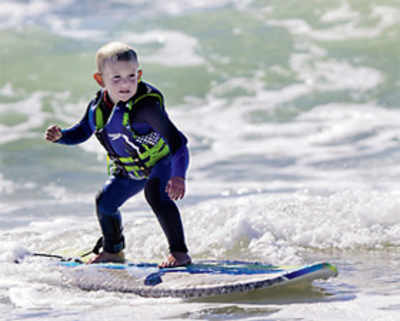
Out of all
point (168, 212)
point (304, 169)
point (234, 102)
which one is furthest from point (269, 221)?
point (234, 102)

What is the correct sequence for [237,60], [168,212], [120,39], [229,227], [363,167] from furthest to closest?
[120,39] < [237,60] < [363,167] < [229,227] < [168,212]

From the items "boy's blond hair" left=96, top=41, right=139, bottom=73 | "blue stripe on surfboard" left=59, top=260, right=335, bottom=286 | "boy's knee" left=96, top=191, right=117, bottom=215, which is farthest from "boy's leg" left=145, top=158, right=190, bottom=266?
"boy's blond hair" left=96, top=41, right=139, bottom=73

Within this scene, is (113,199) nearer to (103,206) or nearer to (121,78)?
(103,206)

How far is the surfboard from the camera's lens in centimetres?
383

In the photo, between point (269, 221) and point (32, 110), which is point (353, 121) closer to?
point (32, 110)

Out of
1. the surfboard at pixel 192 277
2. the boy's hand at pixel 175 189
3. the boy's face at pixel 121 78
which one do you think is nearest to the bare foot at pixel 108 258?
the surfboard at pixel 192 277

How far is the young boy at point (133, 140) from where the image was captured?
404 centimetres

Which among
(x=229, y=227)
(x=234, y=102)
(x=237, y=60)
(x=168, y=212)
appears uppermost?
(x=237, y=60)

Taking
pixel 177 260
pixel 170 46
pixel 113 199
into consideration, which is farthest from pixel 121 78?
pixel 170 46

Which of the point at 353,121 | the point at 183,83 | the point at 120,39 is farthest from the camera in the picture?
the point at 120,39

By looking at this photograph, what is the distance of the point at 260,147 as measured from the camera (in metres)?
12.0

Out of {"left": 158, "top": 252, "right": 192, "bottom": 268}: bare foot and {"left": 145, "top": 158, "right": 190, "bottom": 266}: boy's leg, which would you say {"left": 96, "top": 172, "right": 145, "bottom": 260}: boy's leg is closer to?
{"left": 145, "top": 158, "right": 190, "bottom": 266}: boy's leg

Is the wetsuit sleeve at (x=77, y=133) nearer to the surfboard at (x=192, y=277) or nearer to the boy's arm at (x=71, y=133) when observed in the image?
the boy's arm at (x=71, y=133)

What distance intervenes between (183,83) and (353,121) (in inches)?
163
